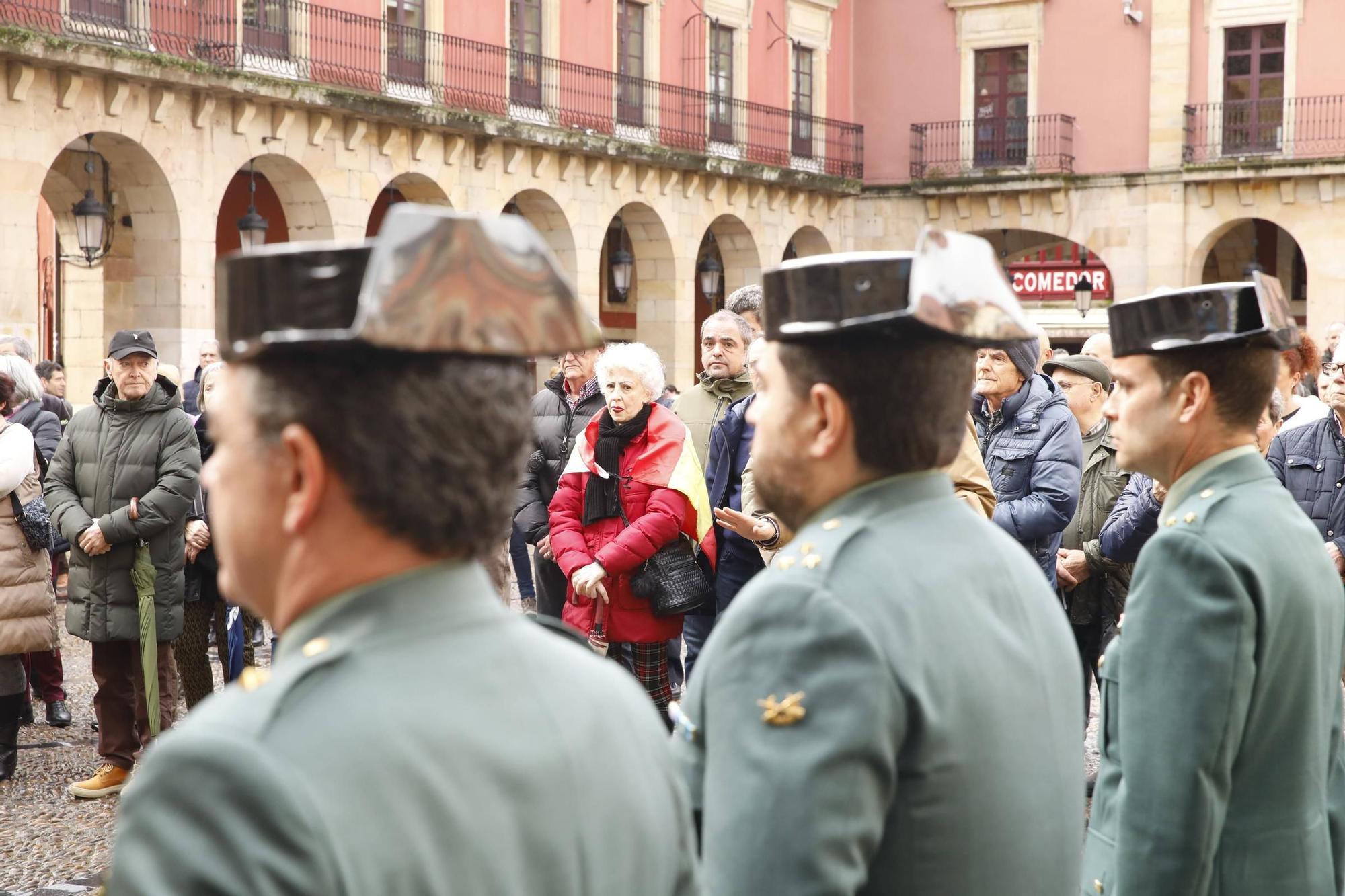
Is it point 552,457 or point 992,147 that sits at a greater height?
point 992,147

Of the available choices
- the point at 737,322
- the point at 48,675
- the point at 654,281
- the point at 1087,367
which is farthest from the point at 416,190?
the point at 1087,367

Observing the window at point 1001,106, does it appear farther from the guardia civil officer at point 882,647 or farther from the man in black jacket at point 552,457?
the guardia civil officer at point 882,647

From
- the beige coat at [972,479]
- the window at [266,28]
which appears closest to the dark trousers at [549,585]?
the beige coat at [972,479]

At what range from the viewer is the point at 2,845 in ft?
19.6

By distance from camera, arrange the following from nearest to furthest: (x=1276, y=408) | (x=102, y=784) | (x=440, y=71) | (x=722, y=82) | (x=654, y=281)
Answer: (x=1276, y=408), (x=102, y=784), (x=440, y=71), (x=654, y=281), (x=722, y=82)

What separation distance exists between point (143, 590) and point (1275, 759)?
525 centimetres

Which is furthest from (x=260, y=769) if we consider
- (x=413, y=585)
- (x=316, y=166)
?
(x=316, y=166)

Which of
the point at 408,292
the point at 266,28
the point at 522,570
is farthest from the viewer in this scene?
the point at 266,28

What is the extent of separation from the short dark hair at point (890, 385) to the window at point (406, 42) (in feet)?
66.9

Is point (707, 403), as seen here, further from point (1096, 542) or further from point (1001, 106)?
point (1001, 106)

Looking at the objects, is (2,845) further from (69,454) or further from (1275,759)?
(1275,759)

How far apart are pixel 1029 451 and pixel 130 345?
356cm

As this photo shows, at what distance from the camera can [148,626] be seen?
6836 mm

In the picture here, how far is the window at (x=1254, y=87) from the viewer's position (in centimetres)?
2806
